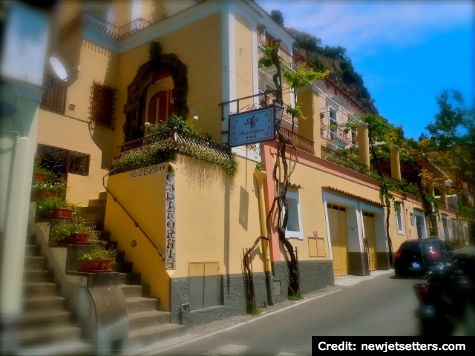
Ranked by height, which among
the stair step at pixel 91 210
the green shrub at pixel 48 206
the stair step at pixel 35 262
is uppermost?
the stair step at pixel 91 210

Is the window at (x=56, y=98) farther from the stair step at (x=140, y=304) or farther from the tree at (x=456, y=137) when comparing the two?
the tree at (x=456, y=137)

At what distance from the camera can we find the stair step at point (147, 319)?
6.61 meters

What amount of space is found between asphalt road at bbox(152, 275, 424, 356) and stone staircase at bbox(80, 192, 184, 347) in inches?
20.3

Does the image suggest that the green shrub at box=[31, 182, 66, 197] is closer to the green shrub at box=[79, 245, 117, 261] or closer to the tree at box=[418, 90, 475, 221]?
the green shrub at box=[79, 245, 117, 261]

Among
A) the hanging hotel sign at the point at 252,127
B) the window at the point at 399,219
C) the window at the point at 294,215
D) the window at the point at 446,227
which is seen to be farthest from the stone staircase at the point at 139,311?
the window at the point at 446,227

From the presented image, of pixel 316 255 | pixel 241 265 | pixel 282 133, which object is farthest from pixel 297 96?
pixel 241 265

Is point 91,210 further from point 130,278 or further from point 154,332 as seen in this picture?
point 154,332

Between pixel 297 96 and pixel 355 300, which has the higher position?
pixel 297 96

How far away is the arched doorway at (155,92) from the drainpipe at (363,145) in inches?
399

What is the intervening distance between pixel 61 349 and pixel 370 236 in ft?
51.5

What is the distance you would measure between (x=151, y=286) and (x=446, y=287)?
538 cm

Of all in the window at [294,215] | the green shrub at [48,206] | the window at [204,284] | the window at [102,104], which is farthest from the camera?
the window at [102,104]

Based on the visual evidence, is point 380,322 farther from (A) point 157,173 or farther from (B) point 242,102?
(B) point 242,102

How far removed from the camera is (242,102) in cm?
1123
